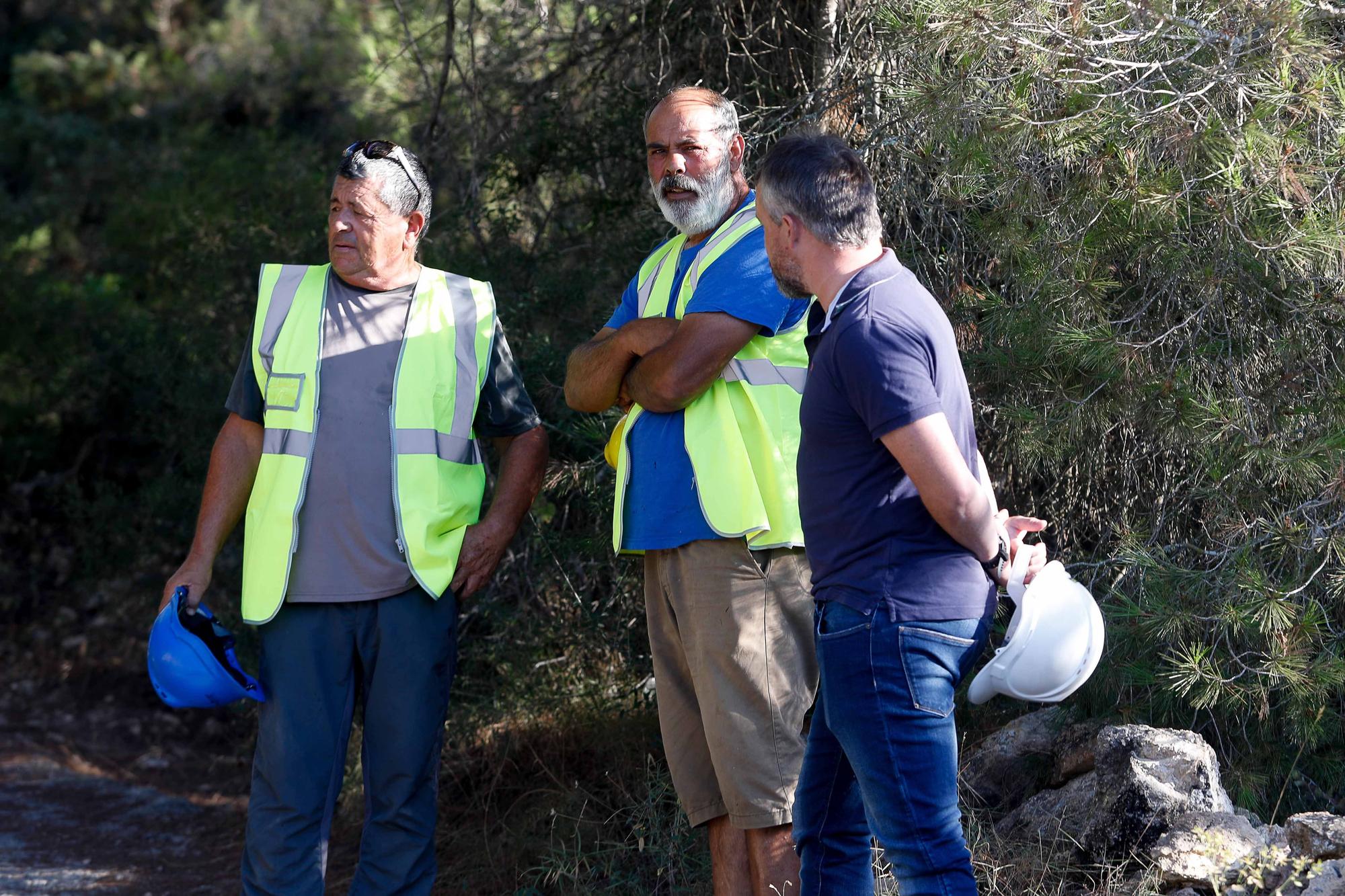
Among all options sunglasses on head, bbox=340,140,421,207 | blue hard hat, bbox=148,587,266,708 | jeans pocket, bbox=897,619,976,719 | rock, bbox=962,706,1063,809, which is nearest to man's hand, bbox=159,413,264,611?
blue hard hat, bbox=148,587,266,708

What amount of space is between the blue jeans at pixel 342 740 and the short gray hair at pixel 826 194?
1.30 m

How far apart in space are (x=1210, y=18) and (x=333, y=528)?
225 centimetres

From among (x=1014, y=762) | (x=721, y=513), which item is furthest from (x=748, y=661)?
(x=1014, y=762)

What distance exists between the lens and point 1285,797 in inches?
127

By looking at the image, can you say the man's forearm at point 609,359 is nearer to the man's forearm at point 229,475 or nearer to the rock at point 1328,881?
the man's forearm at point 229,475

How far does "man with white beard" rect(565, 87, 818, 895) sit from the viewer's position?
8.84ft

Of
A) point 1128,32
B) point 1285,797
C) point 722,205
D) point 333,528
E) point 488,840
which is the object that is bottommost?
point 488,840

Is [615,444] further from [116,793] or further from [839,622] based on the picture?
[116,793]

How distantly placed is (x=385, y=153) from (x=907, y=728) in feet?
5.99

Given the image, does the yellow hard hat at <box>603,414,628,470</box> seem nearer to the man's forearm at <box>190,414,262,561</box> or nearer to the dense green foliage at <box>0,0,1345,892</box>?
the dense green foliage at <box>0,0,1345,892</box>

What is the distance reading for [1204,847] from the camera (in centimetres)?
275

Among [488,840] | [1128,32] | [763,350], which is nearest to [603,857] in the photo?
[488,840]

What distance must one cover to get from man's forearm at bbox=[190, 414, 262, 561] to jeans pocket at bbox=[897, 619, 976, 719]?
1649 mm

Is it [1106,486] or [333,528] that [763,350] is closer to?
[333,528]
